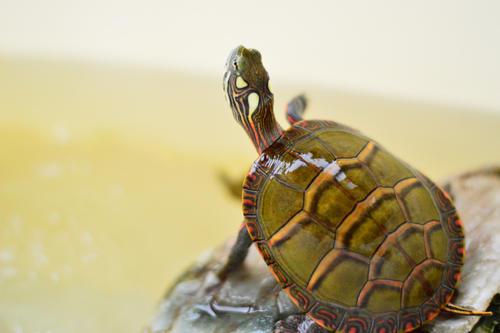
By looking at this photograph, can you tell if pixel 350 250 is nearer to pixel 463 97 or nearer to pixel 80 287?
pixel 80 287

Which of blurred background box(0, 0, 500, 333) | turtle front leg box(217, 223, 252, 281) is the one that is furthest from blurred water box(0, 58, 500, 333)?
turtle front leg box(217, 223, 252, 281)

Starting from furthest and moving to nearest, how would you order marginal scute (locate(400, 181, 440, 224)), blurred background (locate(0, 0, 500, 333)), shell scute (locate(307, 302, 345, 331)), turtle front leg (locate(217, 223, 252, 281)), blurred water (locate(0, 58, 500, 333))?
blurred background (locate(0, 0, 500, 333))
blurred water (locate(0, 58, 500, 333))
turtle front leg (locate(217, 223, 252, 281))
marginal scute (locate(400, 181, 440, 224))
shell scute (locate(307, 302, 345, 331))

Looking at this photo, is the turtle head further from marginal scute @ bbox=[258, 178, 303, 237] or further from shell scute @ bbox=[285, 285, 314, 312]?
shell scute @ bbox=[285, 285, 314, 312]

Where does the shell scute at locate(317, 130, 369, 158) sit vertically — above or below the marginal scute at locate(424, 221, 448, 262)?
above

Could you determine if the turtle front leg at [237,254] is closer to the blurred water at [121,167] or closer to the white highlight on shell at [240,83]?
the white highlight on shell at [240,83]

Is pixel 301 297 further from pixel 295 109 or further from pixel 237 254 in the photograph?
pixel 295 109

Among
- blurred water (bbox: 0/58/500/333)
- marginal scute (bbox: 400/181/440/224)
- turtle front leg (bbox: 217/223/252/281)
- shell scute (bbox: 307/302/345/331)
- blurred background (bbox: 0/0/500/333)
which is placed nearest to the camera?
shell scute (bbox: 307/302/345/331)

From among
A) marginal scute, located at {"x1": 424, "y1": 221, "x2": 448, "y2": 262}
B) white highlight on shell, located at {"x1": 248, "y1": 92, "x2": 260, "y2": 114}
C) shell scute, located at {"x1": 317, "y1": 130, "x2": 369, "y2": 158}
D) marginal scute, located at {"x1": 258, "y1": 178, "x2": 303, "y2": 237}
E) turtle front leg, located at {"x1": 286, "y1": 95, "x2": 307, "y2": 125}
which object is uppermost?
white highlight on shell, located at {"x1": 248, "y1": 92, "x2": 260, "y2": 114}

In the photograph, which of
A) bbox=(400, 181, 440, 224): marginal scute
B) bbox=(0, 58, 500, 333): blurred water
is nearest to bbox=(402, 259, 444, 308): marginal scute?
bbox=(400, 181, 440, 224): marginal scute

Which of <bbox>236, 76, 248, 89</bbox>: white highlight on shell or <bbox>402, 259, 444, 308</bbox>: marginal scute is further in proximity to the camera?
<bbox>236, 76, 248, 89</bbox>: white highlight on shell
